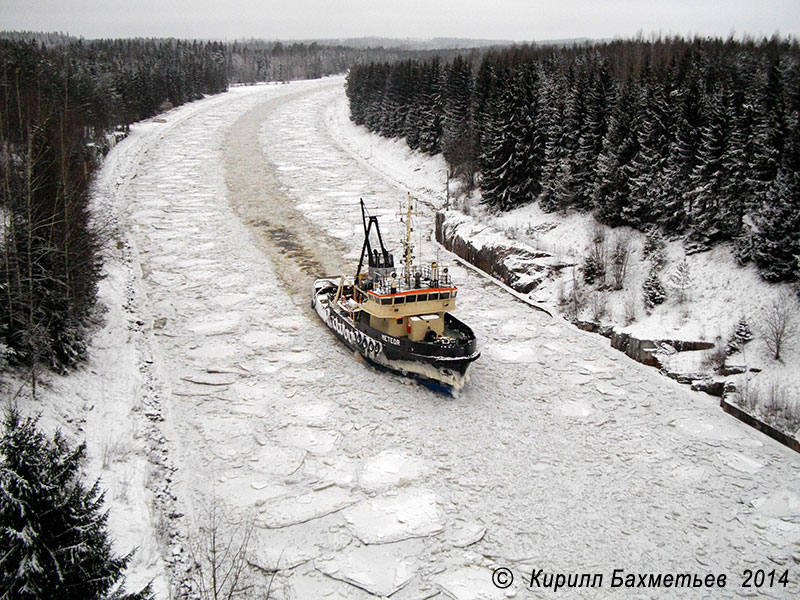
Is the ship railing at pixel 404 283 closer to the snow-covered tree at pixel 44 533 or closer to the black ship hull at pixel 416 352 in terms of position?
the black ship hull at pixel 416 352

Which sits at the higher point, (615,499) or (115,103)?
(115,103)

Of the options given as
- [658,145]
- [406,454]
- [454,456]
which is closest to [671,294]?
[658,145]

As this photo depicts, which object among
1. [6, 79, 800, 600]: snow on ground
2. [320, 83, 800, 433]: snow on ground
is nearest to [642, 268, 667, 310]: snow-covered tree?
[320, 83, 800, 433]: snow on ground

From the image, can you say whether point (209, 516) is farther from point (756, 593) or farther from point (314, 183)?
point (314, 183)

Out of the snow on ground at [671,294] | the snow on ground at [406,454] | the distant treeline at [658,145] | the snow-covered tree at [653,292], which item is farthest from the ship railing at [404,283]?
the distant treeline at [658,145]

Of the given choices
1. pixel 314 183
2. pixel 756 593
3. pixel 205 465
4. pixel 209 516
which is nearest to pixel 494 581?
pixel 756 593

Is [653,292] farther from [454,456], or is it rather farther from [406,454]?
→ [406,454]

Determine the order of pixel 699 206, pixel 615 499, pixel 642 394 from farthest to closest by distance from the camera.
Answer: pixel 699 206 → pixel 642 394 → pixel 615 499
